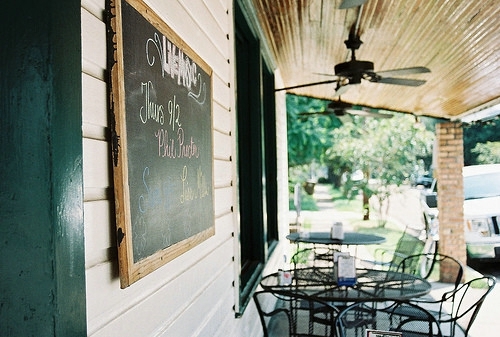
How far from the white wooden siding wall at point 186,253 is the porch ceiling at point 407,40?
1258 mm

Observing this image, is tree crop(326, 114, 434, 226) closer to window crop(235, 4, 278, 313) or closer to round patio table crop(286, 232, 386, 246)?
round patio table crop(286, 232, 386, 246)

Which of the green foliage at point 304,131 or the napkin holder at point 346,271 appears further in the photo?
the green foliage at point 304,131

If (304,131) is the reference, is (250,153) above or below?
below

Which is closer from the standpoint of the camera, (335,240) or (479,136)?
(335,240)

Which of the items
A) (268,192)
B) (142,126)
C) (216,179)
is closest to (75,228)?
(142,126)

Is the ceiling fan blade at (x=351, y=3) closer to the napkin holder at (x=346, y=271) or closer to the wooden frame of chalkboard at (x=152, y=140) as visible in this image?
the wooden frame of chalkboard at (x=152, y=140)

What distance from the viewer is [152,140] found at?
45.6 inches

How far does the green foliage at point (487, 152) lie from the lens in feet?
44.2

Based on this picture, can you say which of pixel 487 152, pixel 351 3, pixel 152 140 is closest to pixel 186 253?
pixel 152 140

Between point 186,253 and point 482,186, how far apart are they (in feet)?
27.7

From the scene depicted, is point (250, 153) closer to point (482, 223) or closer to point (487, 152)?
point (482, 223)

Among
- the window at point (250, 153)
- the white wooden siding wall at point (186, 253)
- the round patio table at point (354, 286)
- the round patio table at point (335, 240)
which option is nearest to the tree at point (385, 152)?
the round patio table at point (335, 240)

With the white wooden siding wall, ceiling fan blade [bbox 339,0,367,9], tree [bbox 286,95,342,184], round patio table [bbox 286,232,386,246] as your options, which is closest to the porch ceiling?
ceiling fan blade [bbox 339,0,367,9]

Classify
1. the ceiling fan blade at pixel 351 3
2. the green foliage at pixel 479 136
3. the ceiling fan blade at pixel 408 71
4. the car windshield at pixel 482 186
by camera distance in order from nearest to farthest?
the ceiling fan blade at pixel 351 3
the ceiling fan blade at pixel 408 71
the car windshield at pixel 482 186
the green foliage at pixel 479 136
